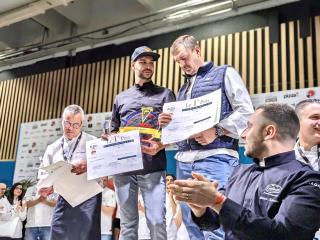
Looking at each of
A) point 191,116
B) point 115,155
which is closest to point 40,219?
point 115,155

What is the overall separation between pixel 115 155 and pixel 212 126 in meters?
0.70

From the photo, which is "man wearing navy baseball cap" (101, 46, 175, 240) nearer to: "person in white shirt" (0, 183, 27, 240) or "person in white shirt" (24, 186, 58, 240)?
"person in white shirt" (24, 186, 58, 240)

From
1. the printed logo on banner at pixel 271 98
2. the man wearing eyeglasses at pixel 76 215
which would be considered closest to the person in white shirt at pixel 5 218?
the man wearing eyeglasses at pixel 76 215

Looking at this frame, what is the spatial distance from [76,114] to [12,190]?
10.0 ft

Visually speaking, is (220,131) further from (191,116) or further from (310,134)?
(310,134)

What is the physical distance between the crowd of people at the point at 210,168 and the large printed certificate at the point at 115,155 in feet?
0.19

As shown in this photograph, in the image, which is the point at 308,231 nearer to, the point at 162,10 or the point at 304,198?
the point at 304,198

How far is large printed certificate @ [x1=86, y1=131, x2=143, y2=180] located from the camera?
7.38 ft

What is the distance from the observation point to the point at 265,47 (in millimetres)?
4914

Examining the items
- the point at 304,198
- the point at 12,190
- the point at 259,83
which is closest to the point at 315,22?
the point at 259,83

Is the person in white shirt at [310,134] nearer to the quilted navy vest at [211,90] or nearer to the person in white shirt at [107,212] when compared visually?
the quilted navy vest at [211,90]

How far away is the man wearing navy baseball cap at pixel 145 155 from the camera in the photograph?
2.21 meters

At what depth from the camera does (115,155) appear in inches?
91.3

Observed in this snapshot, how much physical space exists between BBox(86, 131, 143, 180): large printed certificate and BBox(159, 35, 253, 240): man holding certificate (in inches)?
9.6
